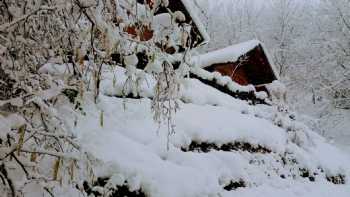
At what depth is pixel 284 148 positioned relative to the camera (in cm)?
632

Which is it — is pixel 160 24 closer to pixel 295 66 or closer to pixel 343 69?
pixel 343 69

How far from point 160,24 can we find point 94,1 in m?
0.52

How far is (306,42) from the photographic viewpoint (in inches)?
924

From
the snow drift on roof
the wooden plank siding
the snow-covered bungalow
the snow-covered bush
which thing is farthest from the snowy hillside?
the wooden plank siding

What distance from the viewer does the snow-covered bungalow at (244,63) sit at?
9664 mm

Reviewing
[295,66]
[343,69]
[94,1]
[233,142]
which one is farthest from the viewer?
[295,66]

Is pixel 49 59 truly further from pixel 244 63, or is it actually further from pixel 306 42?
pixel 306 42

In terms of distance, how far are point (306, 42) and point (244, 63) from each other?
13.7 meters

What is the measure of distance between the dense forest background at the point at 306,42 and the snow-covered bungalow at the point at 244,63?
185 inches

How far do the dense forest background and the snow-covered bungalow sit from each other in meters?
4.70

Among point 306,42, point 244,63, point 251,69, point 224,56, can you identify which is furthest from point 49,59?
point 306,42

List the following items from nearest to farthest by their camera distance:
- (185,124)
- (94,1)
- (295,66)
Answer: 1. (94,1)
2. (185,124)
3. (295,66)

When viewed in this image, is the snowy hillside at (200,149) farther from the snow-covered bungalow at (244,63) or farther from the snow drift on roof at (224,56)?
the snow-covered bungalow at (244,63)

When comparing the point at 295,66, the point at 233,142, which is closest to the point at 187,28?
the point at 233,142
